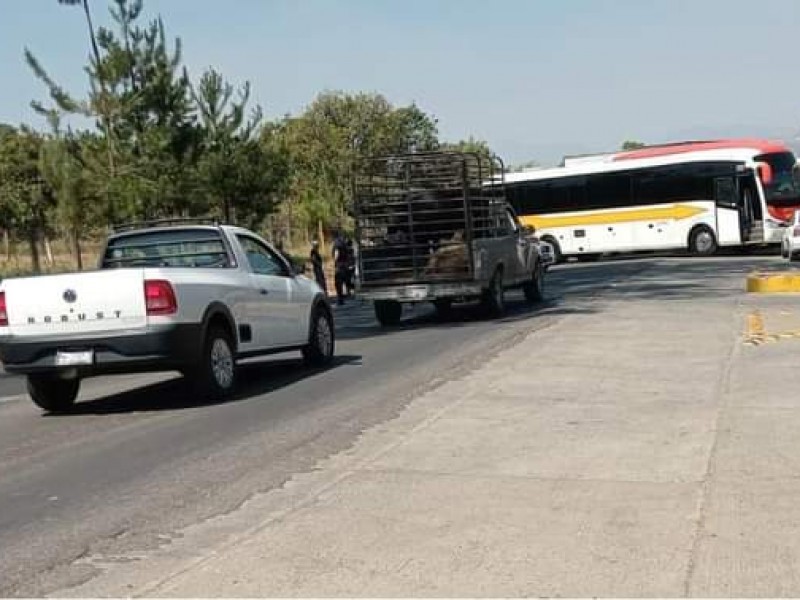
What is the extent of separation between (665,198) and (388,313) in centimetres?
2292

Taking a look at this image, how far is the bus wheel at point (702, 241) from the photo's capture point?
135ft

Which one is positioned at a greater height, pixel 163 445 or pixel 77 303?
pixel 77 303

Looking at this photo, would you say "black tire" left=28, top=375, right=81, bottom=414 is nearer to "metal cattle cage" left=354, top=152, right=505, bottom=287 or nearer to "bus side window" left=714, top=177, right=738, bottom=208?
"metal cattle cage" left=354, top=152, right=505, bottom=287

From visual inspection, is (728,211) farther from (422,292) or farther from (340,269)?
(422,292)

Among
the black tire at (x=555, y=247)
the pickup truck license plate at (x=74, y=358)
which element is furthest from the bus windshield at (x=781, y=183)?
the pickup truck license plate at (x=74, y=358)

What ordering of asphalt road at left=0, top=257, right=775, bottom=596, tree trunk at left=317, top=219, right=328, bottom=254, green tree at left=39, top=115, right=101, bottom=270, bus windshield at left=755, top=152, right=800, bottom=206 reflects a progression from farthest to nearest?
1. tree trunk at left=317, top=219, right=328, bottom=254
2. bus windshield at left=755, top=152, right=800, bottom=206
3. green tree at left=39, top=115, right=101, bottom=270
4. asphalt road at left=0, top=257, right=775, bottom=596

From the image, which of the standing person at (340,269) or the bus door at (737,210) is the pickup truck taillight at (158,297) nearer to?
the standing person at (340,269)

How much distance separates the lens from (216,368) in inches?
470

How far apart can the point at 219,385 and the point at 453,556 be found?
640cm

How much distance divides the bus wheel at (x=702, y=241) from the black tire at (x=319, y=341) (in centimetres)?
2828

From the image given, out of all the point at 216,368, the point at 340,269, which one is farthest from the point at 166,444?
the point at 340,269

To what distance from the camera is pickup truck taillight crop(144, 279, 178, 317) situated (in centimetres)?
1113

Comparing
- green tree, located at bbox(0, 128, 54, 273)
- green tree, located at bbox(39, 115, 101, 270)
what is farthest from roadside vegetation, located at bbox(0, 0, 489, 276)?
green tree, located at bbox(0, 128, 54, 273)

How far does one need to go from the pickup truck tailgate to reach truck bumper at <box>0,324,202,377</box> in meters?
0.09
